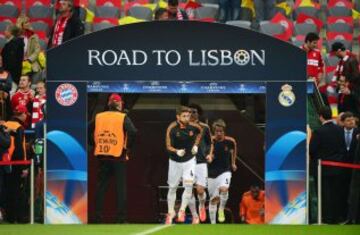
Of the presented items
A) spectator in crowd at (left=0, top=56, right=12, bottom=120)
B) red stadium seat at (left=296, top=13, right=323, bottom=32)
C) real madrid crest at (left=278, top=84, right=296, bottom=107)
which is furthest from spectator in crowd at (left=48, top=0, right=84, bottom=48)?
red stadium seat at (left=296, top=13, right=323, bottom=32)

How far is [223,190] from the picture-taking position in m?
23.1

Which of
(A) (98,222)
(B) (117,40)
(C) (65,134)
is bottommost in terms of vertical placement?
(A) (98,222)

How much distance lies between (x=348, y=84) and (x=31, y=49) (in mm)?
6374

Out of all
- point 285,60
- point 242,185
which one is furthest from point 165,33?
point 242,185

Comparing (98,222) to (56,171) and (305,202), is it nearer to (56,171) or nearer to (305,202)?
(56,171)

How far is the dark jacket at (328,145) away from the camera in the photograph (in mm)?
22375

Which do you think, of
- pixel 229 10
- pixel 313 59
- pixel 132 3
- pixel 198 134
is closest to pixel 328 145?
pixel 198 134

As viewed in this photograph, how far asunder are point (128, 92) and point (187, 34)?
128 centimetres

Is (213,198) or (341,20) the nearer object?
(213,198)

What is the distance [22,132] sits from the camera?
22891 mm

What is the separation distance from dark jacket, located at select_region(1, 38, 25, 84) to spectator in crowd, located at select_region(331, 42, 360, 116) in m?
5.94

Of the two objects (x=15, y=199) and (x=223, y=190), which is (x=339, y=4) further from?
(x=15, y=199)

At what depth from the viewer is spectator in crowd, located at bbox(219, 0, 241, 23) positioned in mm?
30533

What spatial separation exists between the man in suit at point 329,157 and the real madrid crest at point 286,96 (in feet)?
2.16
